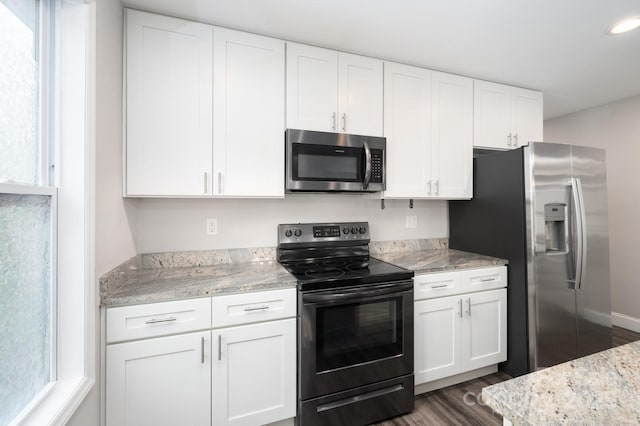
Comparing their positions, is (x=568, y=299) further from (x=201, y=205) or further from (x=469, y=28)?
(x=201, y=205)

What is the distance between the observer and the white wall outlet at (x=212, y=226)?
202 centimetres

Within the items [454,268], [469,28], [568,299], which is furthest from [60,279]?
[568,299]

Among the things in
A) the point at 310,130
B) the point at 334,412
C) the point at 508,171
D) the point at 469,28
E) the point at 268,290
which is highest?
the point at 469,28

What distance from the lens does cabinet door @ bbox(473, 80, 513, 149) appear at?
244cm

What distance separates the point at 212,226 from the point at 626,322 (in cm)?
439

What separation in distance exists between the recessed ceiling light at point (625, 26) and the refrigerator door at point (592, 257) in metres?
0.76

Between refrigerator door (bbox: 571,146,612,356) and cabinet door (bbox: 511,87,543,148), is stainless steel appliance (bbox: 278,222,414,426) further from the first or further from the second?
cabinet door (bbox: 511,87,543,148)

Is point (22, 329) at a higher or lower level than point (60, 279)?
lower

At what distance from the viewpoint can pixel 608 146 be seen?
315cm

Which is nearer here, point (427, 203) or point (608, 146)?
point (427, 203)

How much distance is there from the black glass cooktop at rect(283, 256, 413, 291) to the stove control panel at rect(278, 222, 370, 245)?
0.17 m

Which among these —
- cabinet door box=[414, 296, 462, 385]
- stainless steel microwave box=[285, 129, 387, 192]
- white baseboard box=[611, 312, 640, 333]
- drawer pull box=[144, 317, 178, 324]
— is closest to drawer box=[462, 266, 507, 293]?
cabinet door box=[414, 296, 462, 385]

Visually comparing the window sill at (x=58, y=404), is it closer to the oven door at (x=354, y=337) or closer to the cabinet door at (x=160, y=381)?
the cabinet door at (x=160, y=381)

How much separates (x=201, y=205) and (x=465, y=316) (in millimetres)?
2108
